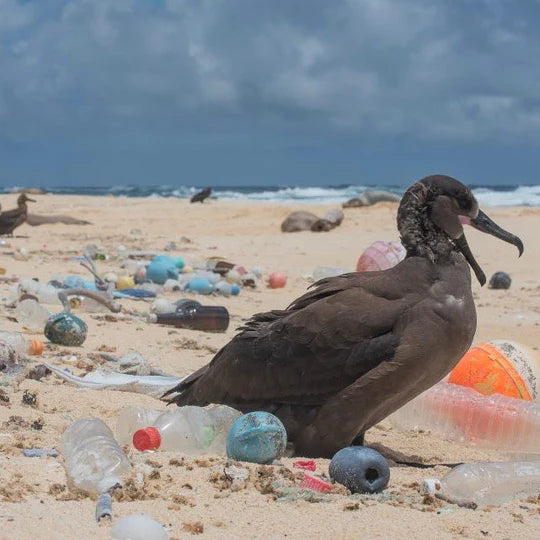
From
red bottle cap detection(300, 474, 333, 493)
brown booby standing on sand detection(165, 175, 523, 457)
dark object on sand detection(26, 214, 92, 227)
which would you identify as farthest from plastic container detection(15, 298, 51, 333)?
dark object on sand detection(26, 214, 92, 227)

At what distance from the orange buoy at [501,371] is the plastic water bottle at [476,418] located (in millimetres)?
184

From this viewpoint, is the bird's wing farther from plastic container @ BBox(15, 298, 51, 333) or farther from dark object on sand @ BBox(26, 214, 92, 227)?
dark object on sand @ BBox(26, 214, 92, 227)

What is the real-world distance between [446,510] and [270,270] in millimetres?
9727

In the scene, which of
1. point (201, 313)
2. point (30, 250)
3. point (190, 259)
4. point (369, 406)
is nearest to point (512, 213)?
point (190, 259)

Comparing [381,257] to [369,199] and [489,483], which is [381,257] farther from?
[369,199]

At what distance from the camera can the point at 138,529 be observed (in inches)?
118

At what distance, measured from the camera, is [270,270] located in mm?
13227

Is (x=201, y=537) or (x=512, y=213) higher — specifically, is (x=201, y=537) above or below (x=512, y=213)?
below

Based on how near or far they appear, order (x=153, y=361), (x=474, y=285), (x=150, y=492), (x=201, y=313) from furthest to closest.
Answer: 1. (x=474, y=285)
2. (x=201, y=313)
3. (x=153, y=361)
4. (x=150, y=492)

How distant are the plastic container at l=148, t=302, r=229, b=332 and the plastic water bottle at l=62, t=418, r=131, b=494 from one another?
4.07 m

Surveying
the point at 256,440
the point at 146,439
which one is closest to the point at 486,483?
the point at 256,440

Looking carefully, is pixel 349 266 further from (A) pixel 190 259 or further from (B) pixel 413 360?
(B) pixel 413 360

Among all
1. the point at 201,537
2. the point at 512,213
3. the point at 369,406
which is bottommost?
the point at 201,537

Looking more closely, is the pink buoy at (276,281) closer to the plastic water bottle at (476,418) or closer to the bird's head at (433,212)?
the plastic water bottle at (476,418)
